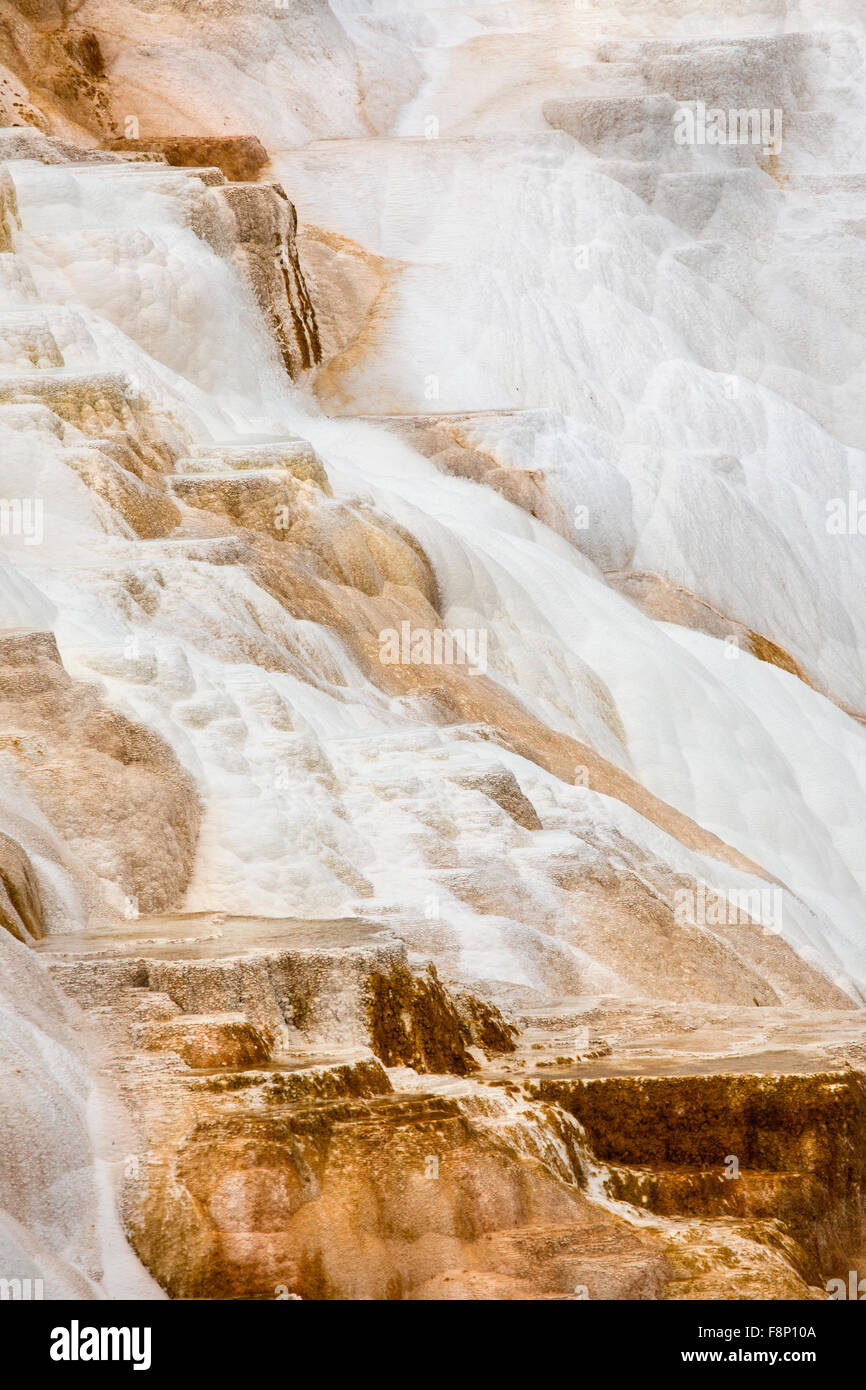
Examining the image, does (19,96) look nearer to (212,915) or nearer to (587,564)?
(587,564)

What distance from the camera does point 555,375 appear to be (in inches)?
875

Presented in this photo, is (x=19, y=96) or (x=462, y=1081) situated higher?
(x=19, y=96)

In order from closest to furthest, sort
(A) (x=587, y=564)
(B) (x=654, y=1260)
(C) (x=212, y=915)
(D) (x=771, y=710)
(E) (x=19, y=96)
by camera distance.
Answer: (B) (x=654, y=1260)
(C) (x=212, y=915)
(D) (x=771, y=710)
(A) (x=587, y=564)
(E) (x=19, y=96)

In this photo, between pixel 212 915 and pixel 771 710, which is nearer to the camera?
pixel 212 915

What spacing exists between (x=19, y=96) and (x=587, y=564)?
8.73 meters

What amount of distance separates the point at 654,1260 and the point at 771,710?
11583mm

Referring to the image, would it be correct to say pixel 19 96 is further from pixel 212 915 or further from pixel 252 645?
pixel 212 915

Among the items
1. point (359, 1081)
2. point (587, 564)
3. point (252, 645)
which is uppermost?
point (587, 564)

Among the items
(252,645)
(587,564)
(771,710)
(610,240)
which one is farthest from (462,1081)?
(610,240)
